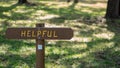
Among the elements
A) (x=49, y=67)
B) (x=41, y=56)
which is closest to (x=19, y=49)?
(x=49, y=67)

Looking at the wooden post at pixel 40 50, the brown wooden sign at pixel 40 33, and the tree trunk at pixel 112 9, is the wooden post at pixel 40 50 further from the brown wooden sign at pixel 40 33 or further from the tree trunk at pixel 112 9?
the tree trunk at pixel 112 9

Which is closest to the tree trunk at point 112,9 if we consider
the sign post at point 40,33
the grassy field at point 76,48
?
the grassy field at point 76,48

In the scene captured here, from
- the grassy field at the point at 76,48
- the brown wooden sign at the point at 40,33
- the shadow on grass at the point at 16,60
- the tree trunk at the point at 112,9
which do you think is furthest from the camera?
the tree trunk at the point at 112,9

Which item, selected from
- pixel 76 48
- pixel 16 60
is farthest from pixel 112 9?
pixel 16 60

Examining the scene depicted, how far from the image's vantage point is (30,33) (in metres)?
4.72

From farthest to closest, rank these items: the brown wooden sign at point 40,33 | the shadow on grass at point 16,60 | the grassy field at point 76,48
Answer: the grassy field at point 76,48 < the shadow on grass at point 16,60 < the brown wooden sign at point 40,33

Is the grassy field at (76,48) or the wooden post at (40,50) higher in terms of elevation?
the wooden post at (40,50)

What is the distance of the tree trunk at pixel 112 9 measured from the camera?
44.0ft

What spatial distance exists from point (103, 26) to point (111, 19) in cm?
136

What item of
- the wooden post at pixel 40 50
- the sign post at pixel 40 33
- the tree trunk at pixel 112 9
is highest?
the sign post at pixel 40 33

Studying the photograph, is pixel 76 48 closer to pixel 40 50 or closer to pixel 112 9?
pixel 40 50

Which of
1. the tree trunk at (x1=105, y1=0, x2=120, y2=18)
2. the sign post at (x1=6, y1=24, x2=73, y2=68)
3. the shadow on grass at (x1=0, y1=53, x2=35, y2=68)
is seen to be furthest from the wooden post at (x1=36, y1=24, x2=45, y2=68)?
the tree trunk at (x1=105, y1=0, x2=120, y2=18)

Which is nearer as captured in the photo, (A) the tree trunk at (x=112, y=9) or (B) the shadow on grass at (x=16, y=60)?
(B) the shadow on grass at (x=16, y=60)

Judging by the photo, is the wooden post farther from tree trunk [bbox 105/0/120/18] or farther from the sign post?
tree trunk [bbox 105/0/120/18]
